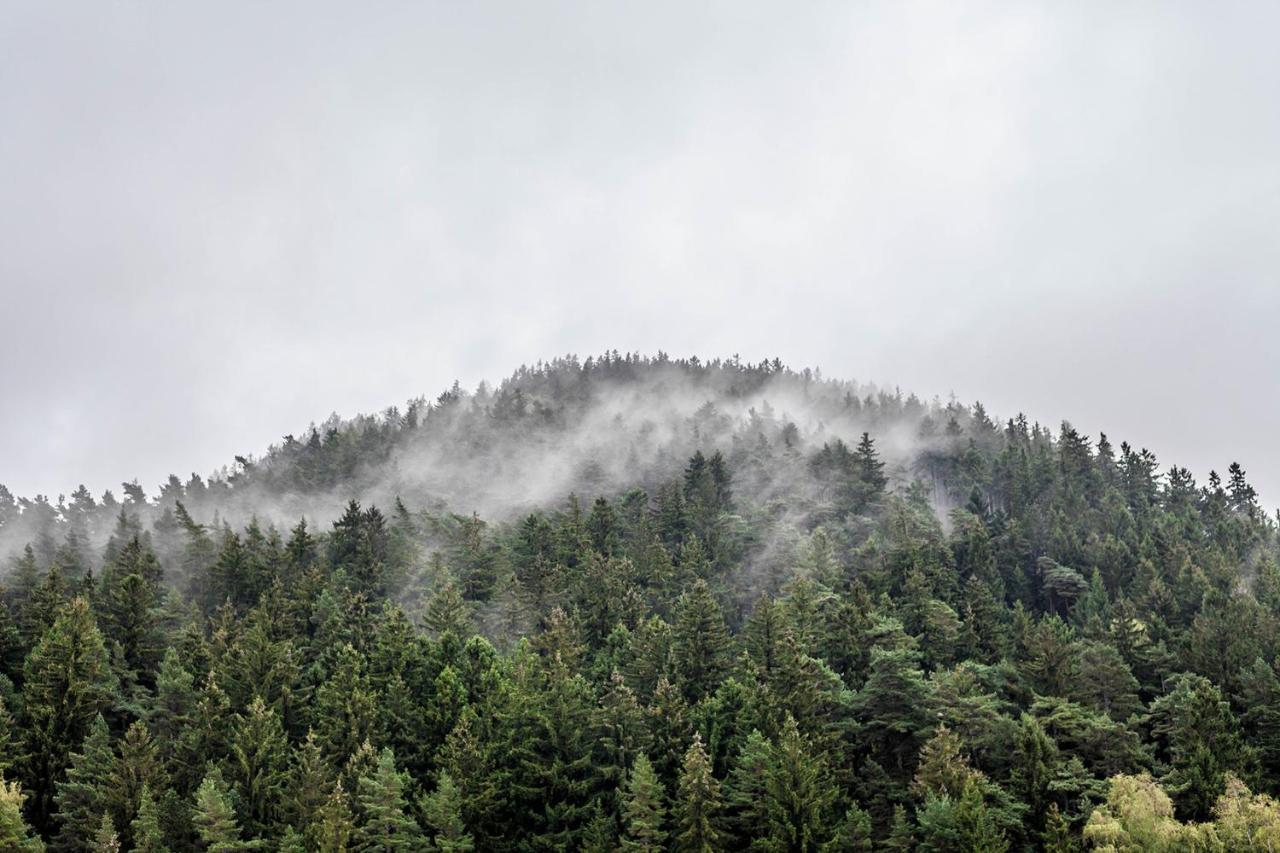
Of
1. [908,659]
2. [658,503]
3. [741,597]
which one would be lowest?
[908,659]

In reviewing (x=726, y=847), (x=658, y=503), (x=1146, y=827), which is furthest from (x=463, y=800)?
(x=658, y=503)

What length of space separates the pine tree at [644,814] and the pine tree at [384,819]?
11.5 meters

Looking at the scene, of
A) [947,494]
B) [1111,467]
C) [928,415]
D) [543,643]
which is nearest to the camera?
[543,643]

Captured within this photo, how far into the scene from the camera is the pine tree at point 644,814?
46.8m

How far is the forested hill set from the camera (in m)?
47.3

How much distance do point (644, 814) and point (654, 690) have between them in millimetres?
13145

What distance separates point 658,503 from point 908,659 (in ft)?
197

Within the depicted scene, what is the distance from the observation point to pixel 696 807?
47.5 meters

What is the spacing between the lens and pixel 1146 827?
40.2 metres

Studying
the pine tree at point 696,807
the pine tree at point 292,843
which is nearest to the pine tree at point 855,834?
the pine tree at point 696,807

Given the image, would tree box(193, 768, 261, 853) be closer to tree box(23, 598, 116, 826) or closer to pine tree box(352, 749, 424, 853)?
pine tree box(352, 749, 424, 853)

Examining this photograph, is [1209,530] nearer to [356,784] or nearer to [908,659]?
[908,659]

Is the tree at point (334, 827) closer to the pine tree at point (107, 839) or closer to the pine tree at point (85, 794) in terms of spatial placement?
the pine tree at point (107, 839)

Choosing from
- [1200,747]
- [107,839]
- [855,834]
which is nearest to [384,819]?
[107,839]
